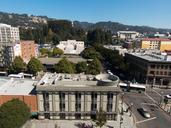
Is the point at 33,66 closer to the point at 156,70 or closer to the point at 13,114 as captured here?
the point at 13,114

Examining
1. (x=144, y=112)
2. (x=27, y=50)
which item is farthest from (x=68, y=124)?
(x=27, y=50)

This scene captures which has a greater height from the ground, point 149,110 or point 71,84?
point 71,84

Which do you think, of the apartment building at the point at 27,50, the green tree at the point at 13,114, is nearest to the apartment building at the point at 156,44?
the apartment building at the point at 27,50

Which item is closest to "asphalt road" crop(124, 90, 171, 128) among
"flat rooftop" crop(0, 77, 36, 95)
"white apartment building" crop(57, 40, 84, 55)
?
"flat rooftop" crop(0, 77, 36, 95)

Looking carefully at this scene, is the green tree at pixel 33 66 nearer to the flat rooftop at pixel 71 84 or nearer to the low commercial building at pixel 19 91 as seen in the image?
the low commercial building at pixel 19 91

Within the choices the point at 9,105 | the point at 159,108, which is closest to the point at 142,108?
the point at 159,108

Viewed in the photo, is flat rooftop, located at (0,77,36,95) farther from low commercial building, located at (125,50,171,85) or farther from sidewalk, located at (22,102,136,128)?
low commercial building, located at (125,50,171,85)

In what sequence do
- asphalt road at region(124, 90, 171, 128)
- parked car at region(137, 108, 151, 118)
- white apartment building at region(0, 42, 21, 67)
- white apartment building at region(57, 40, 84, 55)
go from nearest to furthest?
asphalt road at region(124, 90, 171, 128), parked car at region(137, 108, 151, 118), white apartment building at region(0, 42, 21, 67), white apartment building at region(57, 40, 84, 55)
